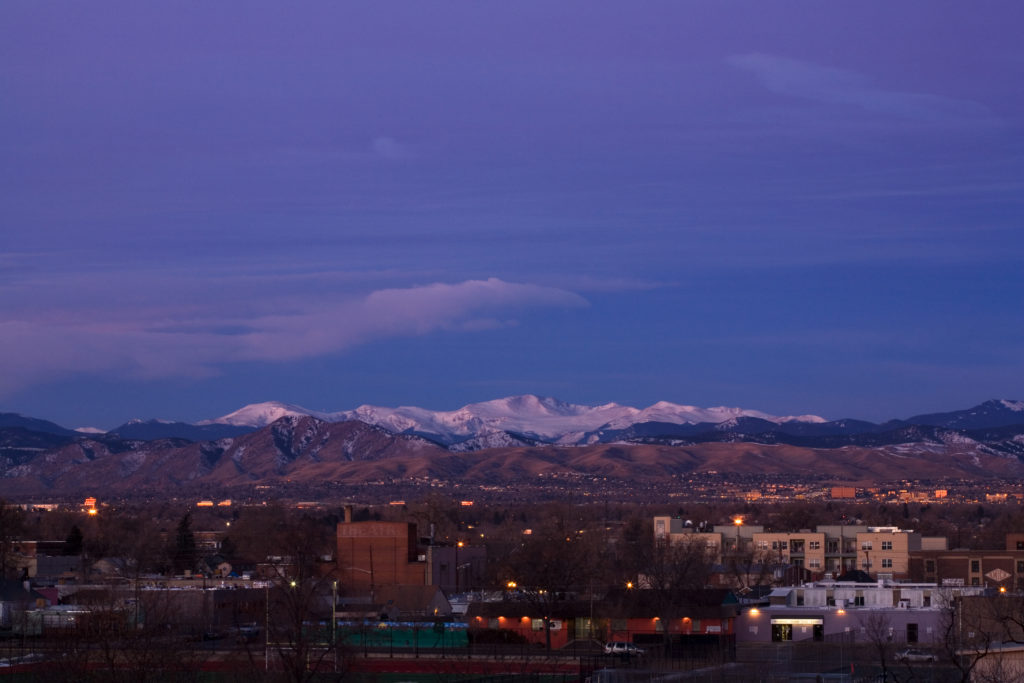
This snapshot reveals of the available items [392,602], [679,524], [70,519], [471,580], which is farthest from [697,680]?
[70,519]

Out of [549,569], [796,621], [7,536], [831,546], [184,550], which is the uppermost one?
[7,536]

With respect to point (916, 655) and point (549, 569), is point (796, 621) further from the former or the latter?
point (549, 569)

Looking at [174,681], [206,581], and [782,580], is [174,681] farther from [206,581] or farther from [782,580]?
[782,580]

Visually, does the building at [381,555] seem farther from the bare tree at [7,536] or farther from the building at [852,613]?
the building at [852,613]

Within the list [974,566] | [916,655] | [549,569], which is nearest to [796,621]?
[916,655]

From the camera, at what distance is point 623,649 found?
69000mm

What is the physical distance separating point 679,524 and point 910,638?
205ft

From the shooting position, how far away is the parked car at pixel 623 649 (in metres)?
68.2

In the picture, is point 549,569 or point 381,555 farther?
point 381,555

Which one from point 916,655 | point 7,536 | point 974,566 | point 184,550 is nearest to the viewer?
point 916,655

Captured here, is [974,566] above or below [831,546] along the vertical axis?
below

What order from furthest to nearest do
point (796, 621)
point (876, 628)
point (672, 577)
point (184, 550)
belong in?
point (184, 550) → point (672, 577) → point (796, 621) → point (876, 628)

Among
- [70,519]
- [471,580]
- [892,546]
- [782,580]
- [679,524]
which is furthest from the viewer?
[70,519]

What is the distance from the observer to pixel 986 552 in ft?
363
